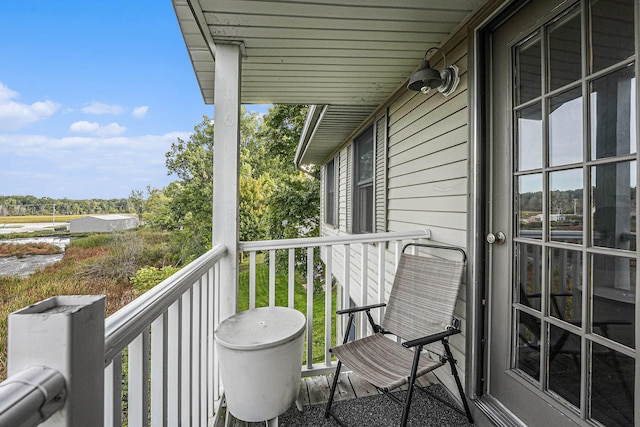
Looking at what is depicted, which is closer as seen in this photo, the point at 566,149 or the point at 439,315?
the point at 566,149

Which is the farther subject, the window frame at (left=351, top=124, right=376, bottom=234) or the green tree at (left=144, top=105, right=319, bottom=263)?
the green tree at (left=144, top=105, right=319, bottom=263)

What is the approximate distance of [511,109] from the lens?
180 cm

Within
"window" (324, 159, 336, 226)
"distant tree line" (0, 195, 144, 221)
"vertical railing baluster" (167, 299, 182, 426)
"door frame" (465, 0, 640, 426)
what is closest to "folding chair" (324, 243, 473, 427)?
"door frame" (465, 0, 640, 426)

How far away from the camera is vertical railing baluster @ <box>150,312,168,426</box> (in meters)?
1.01

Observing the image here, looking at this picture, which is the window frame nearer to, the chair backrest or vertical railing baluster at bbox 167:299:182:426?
the chair backrest

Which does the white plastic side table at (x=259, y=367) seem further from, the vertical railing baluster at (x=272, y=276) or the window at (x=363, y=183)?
the window at (x=363, y=183)

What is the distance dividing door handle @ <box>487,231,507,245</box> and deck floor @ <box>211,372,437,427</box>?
46.3 inches

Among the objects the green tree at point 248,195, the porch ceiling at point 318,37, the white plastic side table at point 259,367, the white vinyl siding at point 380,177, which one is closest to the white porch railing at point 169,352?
the white plastic side table at point 259,367

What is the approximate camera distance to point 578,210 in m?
1.40

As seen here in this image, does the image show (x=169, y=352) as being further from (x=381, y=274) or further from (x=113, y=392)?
(x=381, y=274)

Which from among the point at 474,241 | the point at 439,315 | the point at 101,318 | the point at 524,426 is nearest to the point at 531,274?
the point at 474,241

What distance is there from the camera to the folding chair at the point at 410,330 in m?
1.77

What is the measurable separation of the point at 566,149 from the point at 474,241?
0.72m

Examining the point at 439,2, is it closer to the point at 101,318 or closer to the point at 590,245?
the point at 590,245
